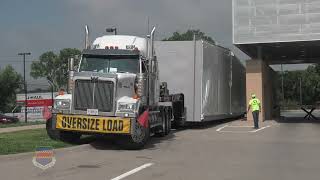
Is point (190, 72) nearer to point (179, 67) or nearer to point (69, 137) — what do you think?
point (179, 67)

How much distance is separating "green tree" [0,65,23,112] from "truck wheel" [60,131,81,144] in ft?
251

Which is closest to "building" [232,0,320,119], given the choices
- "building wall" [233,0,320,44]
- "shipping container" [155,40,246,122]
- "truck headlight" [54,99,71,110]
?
"building wall" [233,0,320,44]

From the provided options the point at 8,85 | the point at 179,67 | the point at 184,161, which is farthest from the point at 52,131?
the point at 8,85

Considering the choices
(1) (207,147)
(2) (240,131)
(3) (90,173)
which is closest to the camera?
(3) (90,173)

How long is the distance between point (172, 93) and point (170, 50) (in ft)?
6.69

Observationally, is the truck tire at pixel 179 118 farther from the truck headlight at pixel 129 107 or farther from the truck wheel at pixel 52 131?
the truck headlight at pixel 129 107

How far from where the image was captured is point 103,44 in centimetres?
1978

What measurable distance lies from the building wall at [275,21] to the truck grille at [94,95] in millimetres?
17318

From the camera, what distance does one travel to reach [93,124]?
17500 mm

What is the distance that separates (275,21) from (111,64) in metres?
17.1

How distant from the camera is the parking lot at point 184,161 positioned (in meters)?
12.3

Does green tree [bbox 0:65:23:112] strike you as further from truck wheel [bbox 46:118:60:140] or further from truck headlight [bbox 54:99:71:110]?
truck headlight [bbox 54:99:71:110]

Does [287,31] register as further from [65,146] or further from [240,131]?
[65,146]

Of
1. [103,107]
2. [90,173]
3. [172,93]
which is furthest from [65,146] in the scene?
[172,93]
